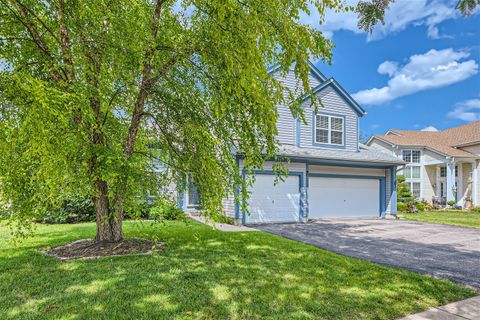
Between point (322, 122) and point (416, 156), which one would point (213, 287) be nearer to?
point (322, 122)

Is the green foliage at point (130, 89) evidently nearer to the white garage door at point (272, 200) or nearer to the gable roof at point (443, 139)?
the white garage door at point (272, 200)

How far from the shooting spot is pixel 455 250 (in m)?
7.68

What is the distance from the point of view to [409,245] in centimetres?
820

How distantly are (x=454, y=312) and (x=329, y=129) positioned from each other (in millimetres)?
11570

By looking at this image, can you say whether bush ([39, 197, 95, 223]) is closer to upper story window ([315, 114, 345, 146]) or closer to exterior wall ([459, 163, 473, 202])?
upper story window ([315, 114, 345, 146])

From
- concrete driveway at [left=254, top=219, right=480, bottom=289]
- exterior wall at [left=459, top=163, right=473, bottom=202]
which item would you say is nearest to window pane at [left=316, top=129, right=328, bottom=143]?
Result: concrete driveway at [left=254, top=219, right=480, bottom=289]

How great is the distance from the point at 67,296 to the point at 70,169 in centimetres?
211

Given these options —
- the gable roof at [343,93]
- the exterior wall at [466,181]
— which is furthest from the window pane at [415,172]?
the gable roof at [343,93]

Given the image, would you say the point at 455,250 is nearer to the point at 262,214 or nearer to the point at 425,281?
the point at 425,281

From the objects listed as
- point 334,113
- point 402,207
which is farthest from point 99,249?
point 402,207

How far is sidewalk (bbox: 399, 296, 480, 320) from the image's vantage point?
362cm

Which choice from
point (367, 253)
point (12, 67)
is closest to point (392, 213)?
point (367, 253)

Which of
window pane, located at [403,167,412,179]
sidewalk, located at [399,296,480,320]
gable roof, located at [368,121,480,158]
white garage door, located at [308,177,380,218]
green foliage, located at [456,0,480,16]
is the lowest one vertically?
sidewalk, located at [399,296,480,320]

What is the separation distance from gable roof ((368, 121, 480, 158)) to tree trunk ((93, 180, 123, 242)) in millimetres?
24554
